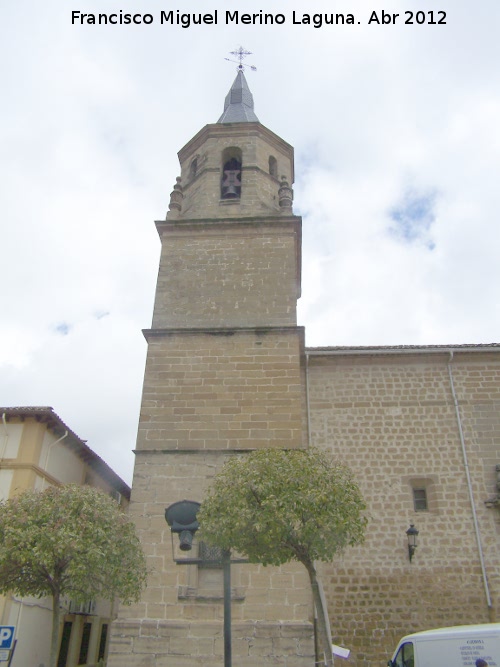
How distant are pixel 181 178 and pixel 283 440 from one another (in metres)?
8.00

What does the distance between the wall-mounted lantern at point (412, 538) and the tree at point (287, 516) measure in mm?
3803

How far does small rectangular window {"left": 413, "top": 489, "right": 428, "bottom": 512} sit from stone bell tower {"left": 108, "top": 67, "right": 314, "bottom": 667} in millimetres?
2400

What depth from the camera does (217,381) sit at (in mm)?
11609

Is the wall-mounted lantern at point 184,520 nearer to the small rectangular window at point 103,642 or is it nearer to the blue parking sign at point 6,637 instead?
the blue parking sign at point 6,637

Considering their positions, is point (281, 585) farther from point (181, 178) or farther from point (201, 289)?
point (181, 178)

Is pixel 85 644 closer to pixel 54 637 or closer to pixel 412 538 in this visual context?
pixel 54 637

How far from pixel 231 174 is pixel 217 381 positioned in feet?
20.1

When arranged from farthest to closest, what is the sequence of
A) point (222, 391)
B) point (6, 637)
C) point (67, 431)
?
point (67, 431) < point (222, 391) < point (6, 637)

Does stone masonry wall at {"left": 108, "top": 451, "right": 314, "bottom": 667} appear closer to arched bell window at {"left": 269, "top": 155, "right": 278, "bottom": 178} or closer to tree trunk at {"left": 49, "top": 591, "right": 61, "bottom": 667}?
tree trunk at {"left": 49, "top": 591, "right": 61, "bottom": 667}

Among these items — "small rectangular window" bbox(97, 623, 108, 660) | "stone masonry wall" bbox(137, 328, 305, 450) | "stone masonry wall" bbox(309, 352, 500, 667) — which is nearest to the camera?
"stone masonry wall" bbox(309, 352, 500, 667)

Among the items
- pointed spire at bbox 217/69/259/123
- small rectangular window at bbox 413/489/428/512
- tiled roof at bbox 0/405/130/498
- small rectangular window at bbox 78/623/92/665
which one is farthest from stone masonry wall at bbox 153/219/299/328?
small rectangular window at bbox 78/623/92/665

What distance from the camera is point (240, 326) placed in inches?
483

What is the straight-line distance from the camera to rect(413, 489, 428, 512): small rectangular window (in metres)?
11.6

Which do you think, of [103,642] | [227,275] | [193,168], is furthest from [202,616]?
[193,168]
